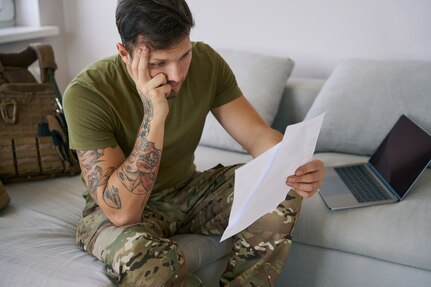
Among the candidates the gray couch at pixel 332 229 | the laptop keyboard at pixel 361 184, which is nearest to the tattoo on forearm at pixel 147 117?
the gray couch at pixel 332 229

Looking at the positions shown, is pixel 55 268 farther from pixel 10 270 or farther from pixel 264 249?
pixel 264 249

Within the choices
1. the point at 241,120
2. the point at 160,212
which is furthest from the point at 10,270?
the point at 241,120

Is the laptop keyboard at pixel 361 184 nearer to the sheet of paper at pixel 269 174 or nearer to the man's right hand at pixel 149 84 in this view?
the sheet of paper at pixel 269 174

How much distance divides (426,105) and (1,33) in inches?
70.2

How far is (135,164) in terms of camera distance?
120 centimetres

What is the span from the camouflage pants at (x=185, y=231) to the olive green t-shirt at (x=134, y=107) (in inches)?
2.9

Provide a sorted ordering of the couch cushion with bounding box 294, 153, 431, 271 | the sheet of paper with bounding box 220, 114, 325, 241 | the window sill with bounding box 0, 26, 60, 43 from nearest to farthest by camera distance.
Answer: the sheet of paper with bounding box 220, 114, 325, 241, the couch cushion with bounding box 294, 153, 431, 271, the window sill with bounding box 0, 26, 60, 43

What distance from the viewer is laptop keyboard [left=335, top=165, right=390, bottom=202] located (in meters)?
1.57

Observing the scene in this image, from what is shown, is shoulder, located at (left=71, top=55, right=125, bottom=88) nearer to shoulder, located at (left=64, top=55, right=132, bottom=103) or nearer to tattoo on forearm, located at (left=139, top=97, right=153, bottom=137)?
shoulder, located at (left=64, top=55, right=132, bottom=103)

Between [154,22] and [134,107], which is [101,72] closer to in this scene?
[134,107]


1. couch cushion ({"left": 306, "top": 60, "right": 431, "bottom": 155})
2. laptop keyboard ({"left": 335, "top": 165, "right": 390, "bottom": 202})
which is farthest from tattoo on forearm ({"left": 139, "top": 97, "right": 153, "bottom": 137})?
couch cushion ({"left": 306, "top": 60, "right": 431, "bottom": 155})

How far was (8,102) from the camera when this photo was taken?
1.65m

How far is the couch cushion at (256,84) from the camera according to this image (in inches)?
78.5

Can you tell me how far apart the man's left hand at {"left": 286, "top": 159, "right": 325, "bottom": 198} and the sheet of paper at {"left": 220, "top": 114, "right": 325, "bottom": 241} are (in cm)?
3
